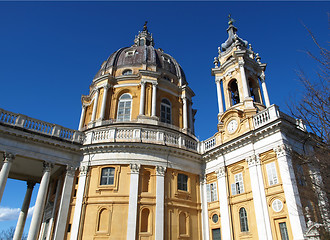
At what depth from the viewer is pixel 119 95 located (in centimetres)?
2455

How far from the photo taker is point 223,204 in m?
17.1

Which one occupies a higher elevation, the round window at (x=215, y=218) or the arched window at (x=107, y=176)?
the arched window at (x=107, y=176)

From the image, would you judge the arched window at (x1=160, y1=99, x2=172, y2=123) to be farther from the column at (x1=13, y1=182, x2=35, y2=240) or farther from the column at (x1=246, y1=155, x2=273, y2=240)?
the column at (x1=13, y1=182, x2=35, y2=240)

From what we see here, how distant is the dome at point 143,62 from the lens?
85.2 feet

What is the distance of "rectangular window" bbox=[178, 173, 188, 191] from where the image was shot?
1853cm

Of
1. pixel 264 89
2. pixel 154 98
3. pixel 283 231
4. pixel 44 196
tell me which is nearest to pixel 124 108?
pixel 154 98

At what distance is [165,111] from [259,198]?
12.3 metres

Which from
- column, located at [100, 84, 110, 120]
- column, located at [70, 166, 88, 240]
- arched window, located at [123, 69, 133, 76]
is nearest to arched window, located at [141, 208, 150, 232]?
column, located at [70, 166, 88, 240]

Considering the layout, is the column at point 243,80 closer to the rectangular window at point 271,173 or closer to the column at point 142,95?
the rectangular window at point 271,173

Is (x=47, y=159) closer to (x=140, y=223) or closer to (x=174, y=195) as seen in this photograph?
(x=140, y=223)

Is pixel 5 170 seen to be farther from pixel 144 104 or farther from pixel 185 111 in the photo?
pixel 185 111

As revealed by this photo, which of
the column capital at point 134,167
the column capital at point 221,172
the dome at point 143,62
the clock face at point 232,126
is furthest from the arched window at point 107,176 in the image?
the dome at point 143,62

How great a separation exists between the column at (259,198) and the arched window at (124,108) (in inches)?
453

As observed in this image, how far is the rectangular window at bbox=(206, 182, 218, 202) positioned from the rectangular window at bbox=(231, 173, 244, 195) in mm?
1663
